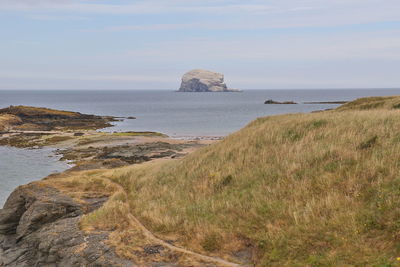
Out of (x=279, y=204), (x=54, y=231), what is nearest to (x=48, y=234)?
(x=54, y=231)

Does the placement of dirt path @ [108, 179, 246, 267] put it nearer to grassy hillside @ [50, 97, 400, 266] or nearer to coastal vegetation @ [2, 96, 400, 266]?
coastal vegetation @ [2, 96, 400, 266]

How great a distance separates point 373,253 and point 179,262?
5.94 metres

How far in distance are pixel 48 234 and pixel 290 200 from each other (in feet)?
36.4

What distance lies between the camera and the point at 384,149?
53.0ft

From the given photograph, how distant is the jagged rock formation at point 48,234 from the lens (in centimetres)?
1390

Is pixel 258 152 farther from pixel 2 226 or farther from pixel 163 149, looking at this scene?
pixel 163 149

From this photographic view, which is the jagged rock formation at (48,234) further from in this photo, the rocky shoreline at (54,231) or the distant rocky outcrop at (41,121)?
the distant rocky outcrop at (41,121)

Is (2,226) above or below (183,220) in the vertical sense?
below

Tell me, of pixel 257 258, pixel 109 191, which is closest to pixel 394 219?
pixel 257 258

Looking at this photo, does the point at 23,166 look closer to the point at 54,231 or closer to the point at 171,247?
the point at 54,231

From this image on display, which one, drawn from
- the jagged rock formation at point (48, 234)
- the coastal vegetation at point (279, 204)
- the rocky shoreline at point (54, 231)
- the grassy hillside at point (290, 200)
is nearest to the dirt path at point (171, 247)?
the coastal vegetation at point (279, 204)

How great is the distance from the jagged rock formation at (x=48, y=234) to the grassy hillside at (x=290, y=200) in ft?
3.03

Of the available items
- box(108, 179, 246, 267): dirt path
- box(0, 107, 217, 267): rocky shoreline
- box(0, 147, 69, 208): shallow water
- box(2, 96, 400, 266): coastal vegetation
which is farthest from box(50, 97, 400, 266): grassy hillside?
box(0, 147, 69, 208): shallow water

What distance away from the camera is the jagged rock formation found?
13.9 meters
